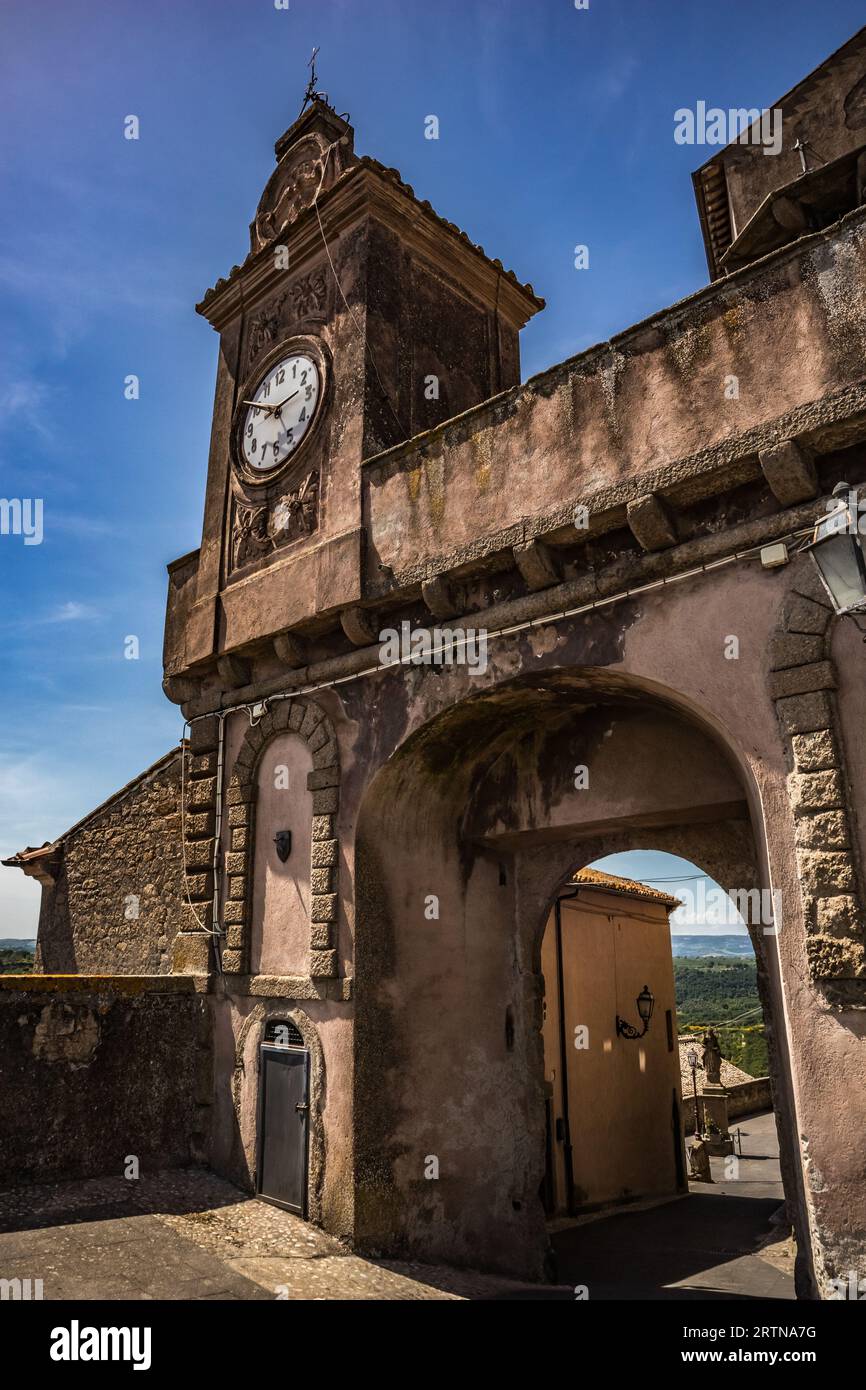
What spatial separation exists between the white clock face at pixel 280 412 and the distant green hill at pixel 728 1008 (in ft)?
60.4

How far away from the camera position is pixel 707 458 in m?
6.04

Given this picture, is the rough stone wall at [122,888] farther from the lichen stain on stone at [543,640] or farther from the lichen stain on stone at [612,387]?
the lichen stain on stone at [612,387]

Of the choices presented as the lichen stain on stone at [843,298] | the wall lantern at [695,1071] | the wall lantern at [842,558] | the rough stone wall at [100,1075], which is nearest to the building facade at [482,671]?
the lichen stain on stone at [843,298]

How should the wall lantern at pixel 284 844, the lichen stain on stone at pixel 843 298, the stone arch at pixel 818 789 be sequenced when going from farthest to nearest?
the wall lantern at pixel 284 844 < the lichen stain on stone at pixel 843 298 < the stone arch at pixel 818 789

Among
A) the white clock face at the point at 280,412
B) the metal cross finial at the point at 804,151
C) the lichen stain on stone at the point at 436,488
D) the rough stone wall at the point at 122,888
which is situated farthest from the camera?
the rough stone wall at the point at 122,888

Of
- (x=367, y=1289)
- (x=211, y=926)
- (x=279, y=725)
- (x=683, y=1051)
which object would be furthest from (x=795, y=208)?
(x=683, y=1051)

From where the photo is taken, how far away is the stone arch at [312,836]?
781 centimetres

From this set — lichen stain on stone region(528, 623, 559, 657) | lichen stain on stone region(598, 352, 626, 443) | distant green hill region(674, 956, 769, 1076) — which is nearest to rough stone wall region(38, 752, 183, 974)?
lichen stain on stone region(528, 623, 559, 657)

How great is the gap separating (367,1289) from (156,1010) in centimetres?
313

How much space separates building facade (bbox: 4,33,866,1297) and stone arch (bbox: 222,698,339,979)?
30 millimetres

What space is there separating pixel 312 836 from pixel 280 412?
4472mm

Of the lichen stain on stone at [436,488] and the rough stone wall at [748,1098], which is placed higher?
the lichen stain on stone at [436,488]

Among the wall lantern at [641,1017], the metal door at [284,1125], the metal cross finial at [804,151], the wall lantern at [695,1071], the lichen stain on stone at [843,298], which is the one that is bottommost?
the wall lantern at [695,1071]

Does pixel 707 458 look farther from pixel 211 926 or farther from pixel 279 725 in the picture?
pixel 211 926
